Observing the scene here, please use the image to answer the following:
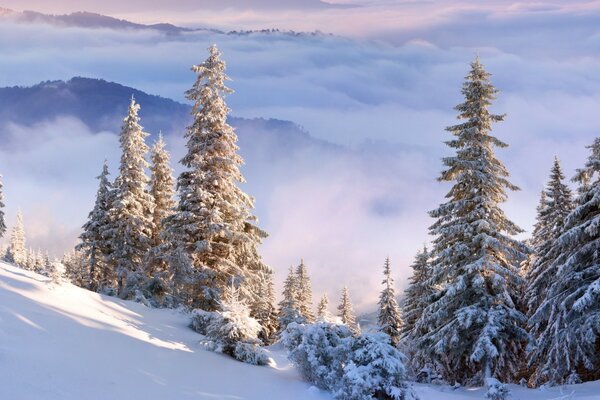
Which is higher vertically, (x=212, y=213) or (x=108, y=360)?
(x=212, y=213)

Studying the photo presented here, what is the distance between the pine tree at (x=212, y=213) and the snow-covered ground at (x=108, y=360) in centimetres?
497

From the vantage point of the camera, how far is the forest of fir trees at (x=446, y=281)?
14133 mm

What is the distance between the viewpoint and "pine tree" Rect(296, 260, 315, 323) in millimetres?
54688

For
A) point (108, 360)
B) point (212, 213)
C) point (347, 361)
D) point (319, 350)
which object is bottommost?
point (108, 360)

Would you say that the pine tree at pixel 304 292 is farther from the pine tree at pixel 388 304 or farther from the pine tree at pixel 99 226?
the pine tree at pixel 99 226

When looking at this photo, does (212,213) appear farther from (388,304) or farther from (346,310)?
(346,310)

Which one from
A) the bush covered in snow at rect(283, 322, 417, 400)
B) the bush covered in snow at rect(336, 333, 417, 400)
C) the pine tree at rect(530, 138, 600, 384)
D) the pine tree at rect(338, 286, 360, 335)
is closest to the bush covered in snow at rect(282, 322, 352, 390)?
the bush covered in snow at rect(283, 322, 417, 400)

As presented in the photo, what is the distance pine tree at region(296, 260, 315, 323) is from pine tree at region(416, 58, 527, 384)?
33.9 m

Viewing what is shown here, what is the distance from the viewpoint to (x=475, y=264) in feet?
61.7

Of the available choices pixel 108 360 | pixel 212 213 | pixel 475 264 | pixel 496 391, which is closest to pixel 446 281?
pixel 475 264

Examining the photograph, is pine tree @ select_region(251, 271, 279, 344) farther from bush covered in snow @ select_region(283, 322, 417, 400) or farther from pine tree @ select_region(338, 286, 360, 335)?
bush covered in snow @ select_region(283, 322, 417, 400)

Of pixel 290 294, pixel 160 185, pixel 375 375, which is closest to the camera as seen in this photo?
pixel 375 375

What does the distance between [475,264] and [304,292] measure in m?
40.0

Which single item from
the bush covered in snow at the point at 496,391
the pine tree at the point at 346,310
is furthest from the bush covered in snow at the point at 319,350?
the pine tree at the point at 346,310
